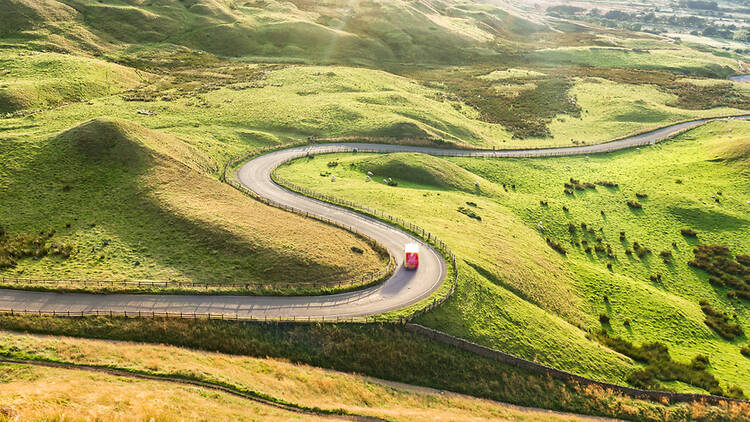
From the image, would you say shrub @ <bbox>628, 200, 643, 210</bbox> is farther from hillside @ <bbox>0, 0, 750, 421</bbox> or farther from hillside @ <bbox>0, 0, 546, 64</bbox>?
hillside @ <bbox>0, 0, 546, 64</bbox>

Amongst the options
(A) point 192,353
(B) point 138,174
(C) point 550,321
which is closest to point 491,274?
(C) point 550,321

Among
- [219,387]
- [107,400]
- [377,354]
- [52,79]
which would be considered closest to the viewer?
[107,400]

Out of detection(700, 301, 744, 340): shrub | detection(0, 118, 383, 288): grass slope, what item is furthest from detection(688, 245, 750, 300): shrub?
detection(0, 118, 383, 288): grass slope

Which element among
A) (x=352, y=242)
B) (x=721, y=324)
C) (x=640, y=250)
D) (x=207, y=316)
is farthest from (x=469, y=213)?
(x=207, y=316)

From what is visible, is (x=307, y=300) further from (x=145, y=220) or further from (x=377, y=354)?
(x=145, y=220)

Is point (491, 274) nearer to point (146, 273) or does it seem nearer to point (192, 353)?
point (192, 353)

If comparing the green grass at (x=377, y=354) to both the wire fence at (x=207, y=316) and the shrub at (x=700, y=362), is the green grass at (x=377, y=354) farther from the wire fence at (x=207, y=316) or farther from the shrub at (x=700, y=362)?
the shrub at (x=700, y=362)

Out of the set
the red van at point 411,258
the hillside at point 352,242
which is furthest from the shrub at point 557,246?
the red van at point 411,258
